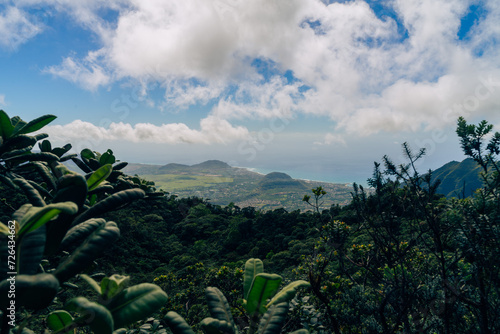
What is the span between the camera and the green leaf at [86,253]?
1.08 metres

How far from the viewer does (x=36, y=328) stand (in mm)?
5816

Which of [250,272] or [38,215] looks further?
[250,272]

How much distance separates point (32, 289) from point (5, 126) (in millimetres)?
2396

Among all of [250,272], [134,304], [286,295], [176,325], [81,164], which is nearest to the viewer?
[134,304]

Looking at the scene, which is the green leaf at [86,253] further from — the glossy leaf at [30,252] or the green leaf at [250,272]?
the green leaf at [250,272]

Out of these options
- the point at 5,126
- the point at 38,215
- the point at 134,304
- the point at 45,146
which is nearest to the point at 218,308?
the point at 134,304

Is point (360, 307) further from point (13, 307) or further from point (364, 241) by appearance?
point (364, 241)

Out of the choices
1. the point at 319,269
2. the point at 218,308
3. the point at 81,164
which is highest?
the point at 81,164

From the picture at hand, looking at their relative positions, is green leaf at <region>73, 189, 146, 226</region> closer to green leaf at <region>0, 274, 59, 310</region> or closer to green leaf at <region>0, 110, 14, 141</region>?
green leaf at <region>0, 274, 59, 310</region>

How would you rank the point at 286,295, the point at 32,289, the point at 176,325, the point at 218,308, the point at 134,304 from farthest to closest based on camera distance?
the point at 218,308 → the point at 286,295 → the point at 176,325 → the point at 134,304 → the point at 32,289

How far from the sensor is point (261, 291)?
4.93ft

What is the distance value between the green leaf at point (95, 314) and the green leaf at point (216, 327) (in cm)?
56

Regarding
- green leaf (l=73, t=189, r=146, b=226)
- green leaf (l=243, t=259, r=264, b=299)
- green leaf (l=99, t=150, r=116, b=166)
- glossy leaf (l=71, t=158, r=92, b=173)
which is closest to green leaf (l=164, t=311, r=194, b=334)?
green leaf (l=243, t=259, r=264, b=299)

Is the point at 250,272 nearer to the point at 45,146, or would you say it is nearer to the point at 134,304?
the point at 134,304
